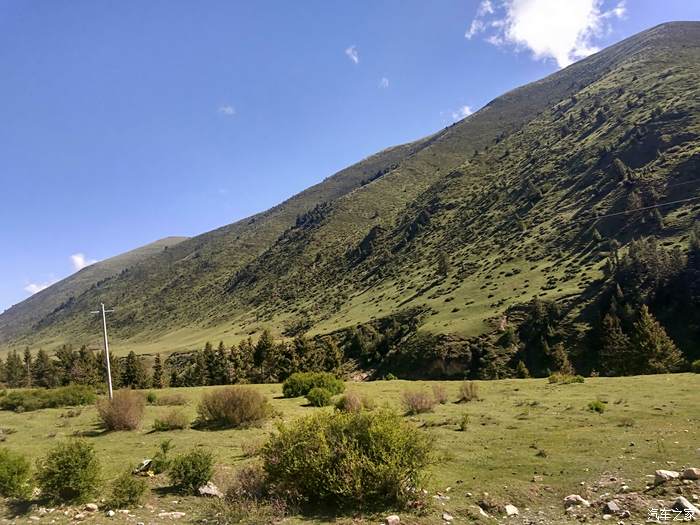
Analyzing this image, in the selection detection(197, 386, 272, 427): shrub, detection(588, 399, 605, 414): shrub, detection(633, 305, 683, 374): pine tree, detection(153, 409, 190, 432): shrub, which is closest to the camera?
detection(588, 399, 605, 414): shrub

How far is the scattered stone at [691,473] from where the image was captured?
28.1 feet

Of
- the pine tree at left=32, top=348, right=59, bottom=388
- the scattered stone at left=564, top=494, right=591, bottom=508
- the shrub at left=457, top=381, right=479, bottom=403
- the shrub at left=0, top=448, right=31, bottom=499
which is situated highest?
the shrub at left=0, top=448, right=31, bottom=499

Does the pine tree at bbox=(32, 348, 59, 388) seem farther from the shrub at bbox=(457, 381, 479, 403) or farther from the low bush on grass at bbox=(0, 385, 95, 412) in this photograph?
the shrub at bbox=(457, 381, 479, 403)

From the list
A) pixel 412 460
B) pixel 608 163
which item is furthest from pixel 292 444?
pixel 608 163

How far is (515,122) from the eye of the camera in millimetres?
182625

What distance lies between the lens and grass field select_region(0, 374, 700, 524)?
8.85m

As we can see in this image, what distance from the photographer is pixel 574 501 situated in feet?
27.5

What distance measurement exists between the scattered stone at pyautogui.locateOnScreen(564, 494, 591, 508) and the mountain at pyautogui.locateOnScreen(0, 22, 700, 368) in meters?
54.3

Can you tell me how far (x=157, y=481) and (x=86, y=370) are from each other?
207 feet

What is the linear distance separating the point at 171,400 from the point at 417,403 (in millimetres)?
13658

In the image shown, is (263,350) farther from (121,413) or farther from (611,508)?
(611,508)

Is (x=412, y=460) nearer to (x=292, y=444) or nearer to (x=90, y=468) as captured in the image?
(x=292, y=444)

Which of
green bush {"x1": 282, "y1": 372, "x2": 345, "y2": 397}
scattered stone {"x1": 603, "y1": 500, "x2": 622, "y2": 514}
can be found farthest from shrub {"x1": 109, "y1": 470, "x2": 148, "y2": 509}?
green bush {"x1": 282, "y1": 372, "x2": 345, "y2": 397}

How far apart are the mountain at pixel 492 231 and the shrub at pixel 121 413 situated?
53073 millimetres
